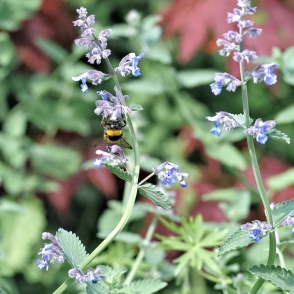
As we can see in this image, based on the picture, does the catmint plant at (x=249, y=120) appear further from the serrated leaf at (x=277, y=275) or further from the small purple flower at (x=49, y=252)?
the small purple flower at (x=49, y=252)

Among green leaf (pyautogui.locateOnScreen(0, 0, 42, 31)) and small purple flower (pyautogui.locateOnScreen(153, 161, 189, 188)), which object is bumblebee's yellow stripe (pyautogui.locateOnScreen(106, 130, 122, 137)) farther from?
green leaf (pyautogui.locateOnScreen(0, 0, 42, 31))

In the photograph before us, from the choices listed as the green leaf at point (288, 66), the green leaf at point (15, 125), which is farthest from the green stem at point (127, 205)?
the green leaf at point (15, 125)

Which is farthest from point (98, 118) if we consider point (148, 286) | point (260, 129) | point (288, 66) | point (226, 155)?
point (260, 129)

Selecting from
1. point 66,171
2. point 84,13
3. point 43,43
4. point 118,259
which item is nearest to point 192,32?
point 43,43

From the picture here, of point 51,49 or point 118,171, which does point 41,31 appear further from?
point 118,171

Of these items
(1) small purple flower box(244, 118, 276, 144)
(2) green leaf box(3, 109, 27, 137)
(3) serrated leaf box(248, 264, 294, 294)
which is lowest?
(2) green leaf box(3, 109, 27, 137)

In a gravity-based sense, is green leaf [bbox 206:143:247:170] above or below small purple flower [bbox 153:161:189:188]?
below

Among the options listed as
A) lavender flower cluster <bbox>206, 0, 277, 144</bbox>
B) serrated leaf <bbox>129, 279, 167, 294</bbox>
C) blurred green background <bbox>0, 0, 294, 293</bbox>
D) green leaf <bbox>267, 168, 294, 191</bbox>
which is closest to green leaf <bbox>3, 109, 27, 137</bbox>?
blurred green background <bbox>0, 0, 294, 293</bbox>
